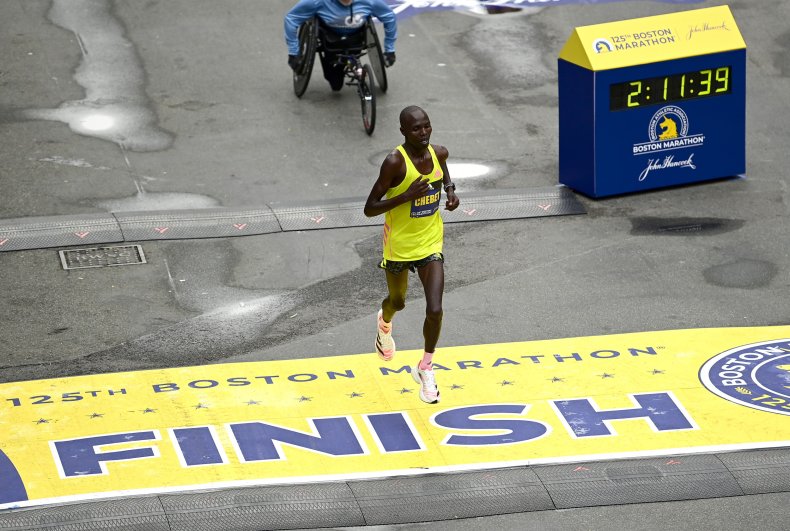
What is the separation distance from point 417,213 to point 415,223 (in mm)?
86

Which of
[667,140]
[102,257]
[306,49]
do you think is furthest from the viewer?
[306,49]

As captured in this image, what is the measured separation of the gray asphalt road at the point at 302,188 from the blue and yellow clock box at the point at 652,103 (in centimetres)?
31

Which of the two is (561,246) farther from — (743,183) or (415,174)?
(415,174)

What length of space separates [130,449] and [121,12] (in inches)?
493

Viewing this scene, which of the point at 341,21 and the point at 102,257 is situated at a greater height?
the point at 341,21

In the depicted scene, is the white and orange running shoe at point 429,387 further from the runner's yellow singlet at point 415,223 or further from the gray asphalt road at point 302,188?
the gray asphalt road at point 302,188

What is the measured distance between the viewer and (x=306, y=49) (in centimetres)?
1672

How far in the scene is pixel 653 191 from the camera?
1467 cm

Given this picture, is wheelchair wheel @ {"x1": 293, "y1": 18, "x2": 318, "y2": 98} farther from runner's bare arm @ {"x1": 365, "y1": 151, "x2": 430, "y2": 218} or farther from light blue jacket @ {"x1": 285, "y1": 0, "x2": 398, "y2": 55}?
runner's bare arm @ {"x1": 365, "y1": 151, "x2": 430, "y2": 218}

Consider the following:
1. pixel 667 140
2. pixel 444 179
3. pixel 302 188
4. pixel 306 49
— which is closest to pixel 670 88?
pixel 667 140

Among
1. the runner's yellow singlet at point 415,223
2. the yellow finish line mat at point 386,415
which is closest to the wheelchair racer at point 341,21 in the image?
the yellow finish line mat at point 386,415

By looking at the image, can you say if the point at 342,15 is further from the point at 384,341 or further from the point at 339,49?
the point at 384,341

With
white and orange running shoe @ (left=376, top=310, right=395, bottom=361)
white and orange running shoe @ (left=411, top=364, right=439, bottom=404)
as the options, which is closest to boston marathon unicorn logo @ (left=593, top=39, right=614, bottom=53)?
white and orange running shoe @ (left=376, top=310, right=395, bottom=361)

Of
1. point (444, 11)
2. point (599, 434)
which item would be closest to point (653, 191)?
point (599, 434)
